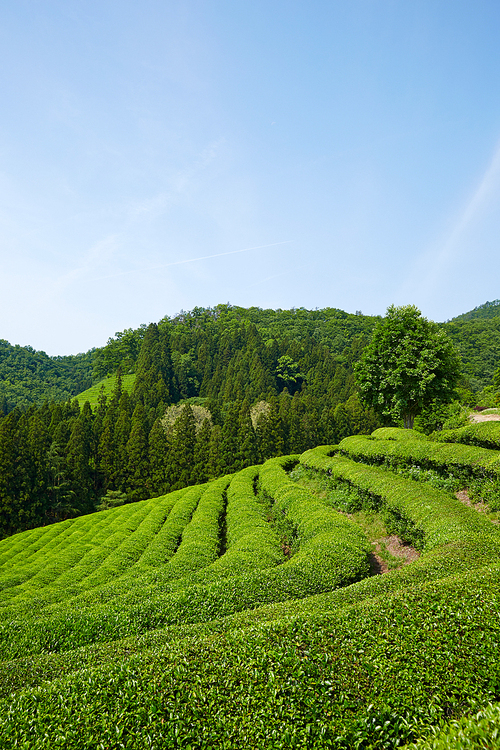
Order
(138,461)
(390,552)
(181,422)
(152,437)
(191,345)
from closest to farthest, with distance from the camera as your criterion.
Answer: (390,552) < (138,461) < (152,437) < (181,422) < (191,345)

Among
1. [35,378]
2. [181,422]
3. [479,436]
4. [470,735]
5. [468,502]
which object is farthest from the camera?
[35,378]

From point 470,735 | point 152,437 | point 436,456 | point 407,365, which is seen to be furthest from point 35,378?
point 470,735

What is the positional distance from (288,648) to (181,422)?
163ft

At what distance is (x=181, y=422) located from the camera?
53.1 m

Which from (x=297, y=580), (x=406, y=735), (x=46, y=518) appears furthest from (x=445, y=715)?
(x=46, y=518)

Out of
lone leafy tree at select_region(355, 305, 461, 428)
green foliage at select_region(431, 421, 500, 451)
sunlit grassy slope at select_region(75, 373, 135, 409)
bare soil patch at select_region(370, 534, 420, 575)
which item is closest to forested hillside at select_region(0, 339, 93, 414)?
sunlit grassy slope at select_region(75, 373, 135, 409)

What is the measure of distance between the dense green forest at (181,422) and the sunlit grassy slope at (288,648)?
3395 cm

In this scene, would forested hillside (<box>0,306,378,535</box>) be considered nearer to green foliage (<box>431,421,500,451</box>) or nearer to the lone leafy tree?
the lone leafy tree

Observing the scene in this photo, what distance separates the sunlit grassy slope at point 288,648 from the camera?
12.6ft

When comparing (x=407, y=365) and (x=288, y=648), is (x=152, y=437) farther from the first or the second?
(x=288, y=648)

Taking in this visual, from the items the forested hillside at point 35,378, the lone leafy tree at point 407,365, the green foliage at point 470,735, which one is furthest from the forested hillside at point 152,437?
the green foliage at point 470,735

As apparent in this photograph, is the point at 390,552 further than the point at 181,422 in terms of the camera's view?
No

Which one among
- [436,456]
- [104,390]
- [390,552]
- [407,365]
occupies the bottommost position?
[390,552]

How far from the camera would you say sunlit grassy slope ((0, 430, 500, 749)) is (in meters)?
3.84
